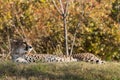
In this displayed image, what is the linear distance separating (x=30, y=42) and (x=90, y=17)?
251 cm

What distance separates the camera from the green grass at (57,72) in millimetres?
8211

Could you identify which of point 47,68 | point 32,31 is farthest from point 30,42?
point 47,68

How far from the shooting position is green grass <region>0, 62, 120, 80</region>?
8.21 meters

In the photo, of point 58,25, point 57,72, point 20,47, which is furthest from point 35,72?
point 58,25

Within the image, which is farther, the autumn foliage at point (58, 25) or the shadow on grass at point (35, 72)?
the autumn foliage at point (58, 25)

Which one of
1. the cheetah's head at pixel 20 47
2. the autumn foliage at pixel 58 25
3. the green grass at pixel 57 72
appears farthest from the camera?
the autumn foliage at pixel 58 25

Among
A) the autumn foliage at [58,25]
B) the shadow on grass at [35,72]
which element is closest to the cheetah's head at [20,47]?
the autumn foliage at [58,25]

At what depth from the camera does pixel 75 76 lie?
328 inches

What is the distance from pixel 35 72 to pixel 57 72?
0.46 meters

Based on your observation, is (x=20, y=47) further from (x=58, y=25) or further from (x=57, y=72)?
(x=57, y=72)

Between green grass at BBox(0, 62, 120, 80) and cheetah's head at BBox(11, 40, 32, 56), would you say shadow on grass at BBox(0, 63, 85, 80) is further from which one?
cheetah's head at BBox(11, 40, 32, 56)

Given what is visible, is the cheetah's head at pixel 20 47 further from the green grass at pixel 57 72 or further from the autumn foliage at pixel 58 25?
the green grass at pixel 57 72

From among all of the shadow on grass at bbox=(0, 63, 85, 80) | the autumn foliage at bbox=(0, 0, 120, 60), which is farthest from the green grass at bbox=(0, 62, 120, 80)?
the autumn foliage at bbox=(0, 0, 120, 60)

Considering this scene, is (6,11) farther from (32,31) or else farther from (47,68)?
(47,68)
